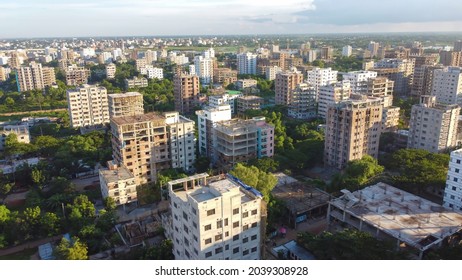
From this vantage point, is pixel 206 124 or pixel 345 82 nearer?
pixel 206 124

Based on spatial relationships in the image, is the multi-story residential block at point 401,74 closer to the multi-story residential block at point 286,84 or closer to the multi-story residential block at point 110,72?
the multi-story residential block at point 286,84

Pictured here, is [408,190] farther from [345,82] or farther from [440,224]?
[345,82]

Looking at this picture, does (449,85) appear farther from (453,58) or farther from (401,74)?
(453,58)

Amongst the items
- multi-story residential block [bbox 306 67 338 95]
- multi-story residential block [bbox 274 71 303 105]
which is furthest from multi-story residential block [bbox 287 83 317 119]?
multi-story residential block [bbox 306 67 338 95]

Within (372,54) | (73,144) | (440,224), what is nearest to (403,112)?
(440,224)

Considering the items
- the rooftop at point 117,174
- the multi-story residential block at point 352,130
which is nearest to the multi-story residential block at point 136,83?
the rooftop at point 117,174

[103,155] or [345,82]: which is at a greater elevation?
[345,82]

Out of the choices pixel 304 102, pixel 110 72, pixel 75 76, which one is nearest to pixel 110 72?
pixel 110 72

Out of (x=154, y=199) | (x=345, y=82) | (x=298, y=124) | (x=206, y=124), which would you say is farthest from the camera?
(x=345, y=82)
